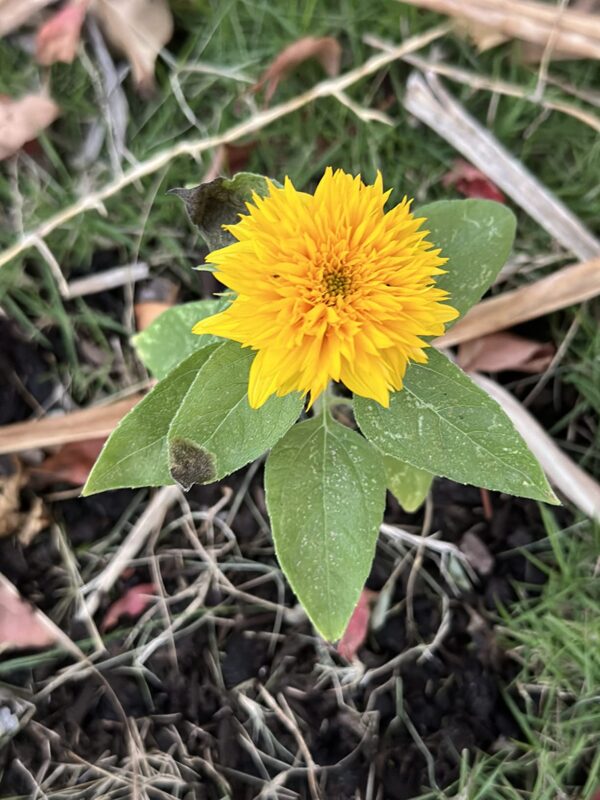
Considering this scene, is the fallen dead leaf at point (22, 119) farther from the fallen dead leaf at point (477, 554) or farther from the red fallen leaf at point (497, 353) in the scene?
the fallen dead leaf at point (477, 554)

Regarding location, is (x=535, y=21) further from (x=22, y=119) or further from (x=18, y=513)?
(x=18, y=513)

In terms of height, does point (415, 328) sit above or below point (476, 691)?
above

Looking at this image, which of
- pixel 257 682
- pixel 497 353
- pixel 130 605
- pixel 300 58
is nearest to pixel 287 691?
pixel 257 682

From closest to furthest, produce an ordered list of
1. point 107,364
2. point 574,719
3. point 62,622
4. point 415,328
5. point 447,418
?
point 415,328
point 447,418
point 574,719
point 62,622
point 107,364

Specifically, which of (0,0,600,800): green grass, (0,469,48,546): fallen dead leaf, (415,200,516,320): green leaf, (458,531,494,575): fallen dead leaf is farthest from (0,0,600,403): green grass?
(458,531,494,575): fallen dead leaf

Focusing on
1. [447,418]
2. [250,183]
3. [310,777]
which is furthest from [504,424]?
[310,777]

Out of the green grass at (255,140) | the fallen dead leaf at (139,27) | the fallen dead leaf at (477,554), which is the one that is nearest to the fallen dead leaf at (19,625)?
the green grass at (255,140)

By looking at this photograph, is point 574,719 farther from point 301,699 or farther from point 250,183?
point 250,183
